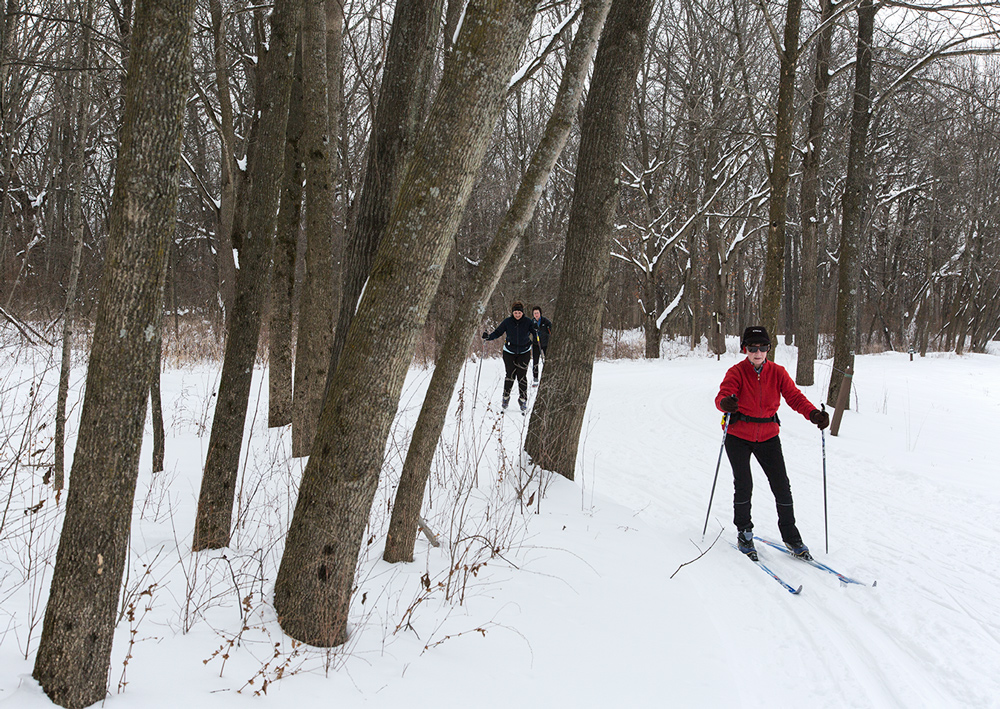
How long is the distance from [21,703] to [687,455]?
25.1 feet

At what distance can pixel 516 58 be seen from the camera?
2729 mm

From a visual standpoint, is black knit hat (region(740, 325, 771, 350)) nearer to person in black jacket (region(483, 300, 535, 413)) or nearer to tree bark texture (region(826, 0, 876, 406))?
person in black jacket (region(483, 300, 535, 413))

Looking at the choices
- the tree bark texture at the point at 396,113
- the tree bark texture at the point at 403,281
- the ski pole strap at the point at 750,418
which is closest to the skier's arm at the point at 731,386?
the ski pole strap at the point at 750,418

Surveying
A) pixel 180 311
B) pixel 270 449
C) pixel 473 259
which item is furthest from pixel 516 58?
pixel 180 311

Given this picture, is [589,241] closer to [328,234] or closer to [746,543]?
[328,234]

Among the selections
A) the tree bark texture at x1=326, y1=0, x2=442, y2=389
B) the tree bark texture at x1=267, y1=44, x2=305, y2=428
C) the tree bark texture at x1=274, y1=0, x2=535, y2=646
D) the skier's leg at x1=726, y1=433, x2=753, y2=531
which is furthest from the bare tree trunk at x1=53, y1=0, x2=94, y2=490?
the skier's leg at x1=726, y1=433, x2=753, y2=531

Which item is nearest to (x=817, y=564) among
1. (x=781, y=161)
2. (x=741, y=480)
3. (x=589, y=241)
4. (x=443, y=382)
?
(x=741, y=480)

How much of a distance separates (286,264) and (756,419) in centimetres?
561

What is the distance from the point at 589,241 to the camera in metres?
6.05

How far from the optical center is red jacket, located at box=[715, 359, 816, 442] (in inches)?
204

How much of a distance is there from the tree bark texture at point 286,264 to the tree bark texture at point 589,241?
2830 mm

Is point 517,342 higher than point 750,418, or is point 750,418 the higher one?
point 517,342

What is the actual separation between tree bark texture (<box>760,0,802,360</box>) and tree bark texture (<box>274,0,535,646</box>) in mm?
10525

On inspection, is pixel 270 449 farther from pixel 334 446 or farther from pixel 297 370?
pixel 334 446
